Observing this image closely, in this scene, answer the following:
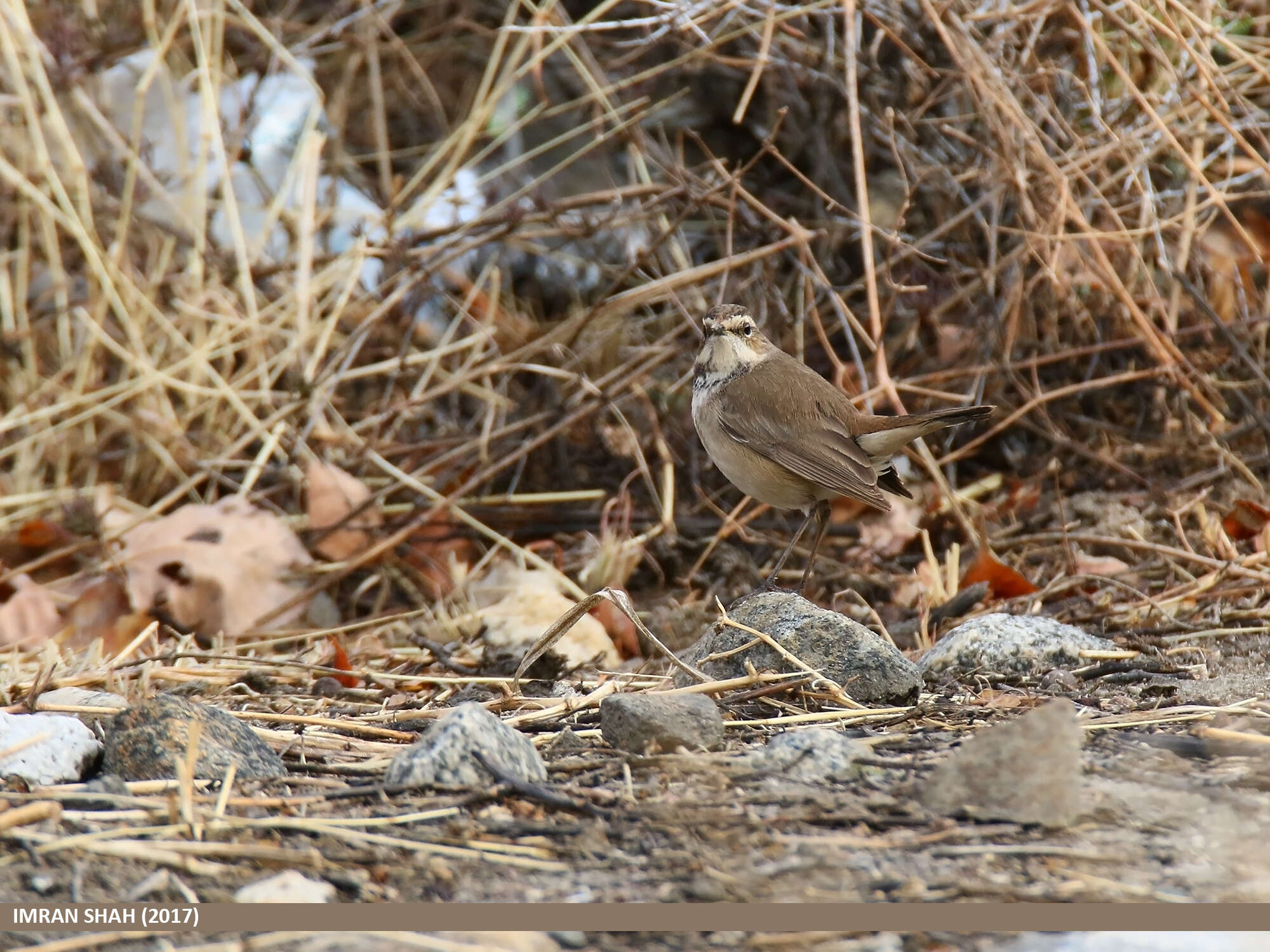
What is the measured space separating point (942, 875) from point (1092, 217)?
402cm

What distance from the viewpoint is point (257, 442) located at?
5625 mm

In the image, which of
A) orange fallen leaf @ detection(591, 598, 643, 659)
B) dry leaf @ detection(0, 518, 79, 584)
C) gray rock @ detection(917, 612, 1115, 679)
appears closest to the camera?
gray rock @ detection(917, 612, 1115, 679)

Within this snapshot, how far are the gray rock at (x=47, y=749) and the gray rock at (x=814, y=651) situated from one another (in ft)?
4.46

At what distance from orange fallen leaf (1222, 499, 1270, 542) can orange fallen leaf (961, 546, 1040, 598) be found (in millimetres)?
834

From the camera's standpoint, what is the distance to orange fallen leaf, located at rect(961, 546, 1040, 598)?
4090mm

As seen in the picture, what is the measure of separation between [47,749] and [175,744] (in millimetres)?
258

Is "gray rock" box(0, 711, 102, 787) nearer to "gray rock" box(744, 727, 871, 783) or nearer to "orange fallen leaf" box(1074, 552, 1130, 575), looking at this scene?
"gray rock" box(744, 727, 871, 783)

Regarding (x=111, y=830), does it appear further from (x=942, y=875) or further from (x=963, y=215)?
(x=963, y=215)

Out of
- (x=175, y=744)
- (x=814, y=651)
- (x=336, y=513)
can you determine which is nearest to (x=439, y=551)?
(x=336, y=513)

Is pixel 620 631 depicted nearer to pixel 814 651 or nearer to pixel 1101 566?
pixel 814 651

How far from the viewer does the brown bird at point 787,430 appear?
4.23 meters

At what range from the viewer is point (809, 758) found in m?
2.44

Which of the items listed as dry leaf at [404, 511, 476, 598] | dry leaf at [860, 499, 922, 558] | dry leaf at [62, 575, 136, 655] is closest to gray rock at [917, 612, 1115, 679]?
dry leaf at [860, 499, 922, 558]

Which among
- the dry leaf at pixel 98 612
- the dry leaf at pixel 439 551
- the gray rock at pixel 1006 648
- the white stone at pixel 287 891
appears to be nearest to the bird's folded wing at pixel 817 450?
the gray rock at pixel 1006 648
